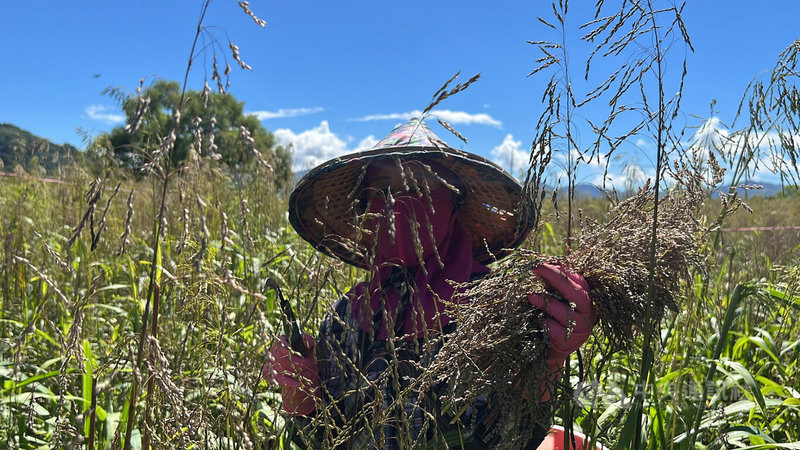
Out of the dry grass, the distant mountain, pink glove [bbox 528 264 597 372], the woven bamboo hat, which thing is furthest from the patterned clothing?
the distant mountain

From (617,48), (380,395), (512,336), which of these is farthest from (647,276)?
(380,395)

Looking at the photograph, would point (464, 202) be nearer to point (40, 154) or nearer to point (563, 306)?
point (563, 306)

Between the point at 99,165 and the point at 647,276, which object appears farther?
the point at 99,165

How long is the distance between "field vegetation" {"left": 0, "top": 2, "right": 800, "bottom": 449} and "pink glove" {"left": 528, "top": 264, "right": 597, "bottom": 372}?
74 mm

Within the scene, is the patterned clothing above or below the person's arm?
below

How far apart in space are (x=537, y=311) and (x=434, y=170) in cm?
88

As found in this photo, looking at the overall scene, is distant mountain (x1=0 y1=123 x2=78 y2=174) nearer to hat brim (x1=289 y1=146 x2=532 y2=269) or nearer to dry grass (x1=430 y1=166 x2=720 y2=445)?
hat brim (x1=289 y1=146 x2=532 y2=269)

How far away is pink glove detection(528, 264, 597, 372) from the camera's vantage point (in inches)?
37.8

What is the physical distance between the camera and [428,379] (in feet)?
3.30

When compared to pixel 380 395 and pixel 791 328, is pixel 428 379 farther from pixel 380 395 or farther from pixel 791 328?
pixel 791 328

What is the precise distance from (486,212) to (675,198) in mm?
839

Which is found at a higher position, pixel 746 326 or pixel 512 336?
pixel 512 336

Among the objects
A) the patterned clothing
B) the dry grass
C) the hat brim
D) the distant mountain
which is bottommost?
the patterned clothing

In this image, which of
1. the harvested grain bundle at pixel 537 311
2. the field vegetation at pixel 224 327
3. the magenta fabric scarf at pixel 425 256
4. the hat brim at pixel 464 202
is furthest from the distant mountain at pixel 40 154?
the harvested grain bundle at pixel 537 311
